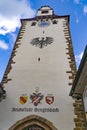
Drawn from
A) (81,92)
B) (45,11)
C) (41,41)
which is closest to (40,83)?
(81,92)

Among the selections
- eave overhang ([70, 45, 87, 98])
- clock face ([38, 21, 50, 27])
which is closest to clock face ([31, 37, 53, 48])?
clock face ([38, 21, 50, 27])

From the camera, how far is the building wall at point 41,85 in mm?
9859

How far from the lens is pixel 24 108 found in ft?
33.6

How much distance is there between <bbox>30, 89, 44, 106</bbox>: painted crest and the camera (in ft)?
34.3

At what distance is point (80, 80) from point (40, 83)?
2760 mm

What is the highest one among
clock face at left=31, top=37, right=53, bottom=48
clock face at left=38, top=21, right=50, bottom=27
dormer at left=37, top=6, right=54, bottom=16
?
dormer at left=37, top=6, right=54, bottom=16

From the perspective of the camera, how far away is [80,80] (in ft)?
30.3

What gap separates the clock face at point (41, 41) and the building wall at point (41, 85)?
28cm

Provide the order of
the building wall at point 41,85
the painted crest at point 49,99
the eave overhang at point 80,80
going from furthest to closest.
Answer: the painted crest at point 49,99 → the building wall at point 41,85 → the eave overhang at point 80,80

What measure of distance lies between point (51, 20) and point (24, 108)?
9.74m

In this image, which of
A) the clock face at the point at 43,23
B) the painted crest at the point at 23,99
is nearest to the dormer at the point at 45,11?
the clock face at the point at 43,23

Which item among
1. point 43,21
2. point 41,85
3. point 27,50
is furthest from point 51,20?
point 41,85

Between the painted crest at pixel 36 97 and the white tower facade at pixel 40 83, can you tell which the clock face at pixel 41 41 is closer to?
the white tower facade at pixel 40 83

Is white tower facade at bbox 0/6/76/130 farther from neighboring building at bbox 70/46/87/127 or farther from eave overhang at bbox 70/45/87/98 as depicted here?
eave overhang at bbox 70/45/87/98
